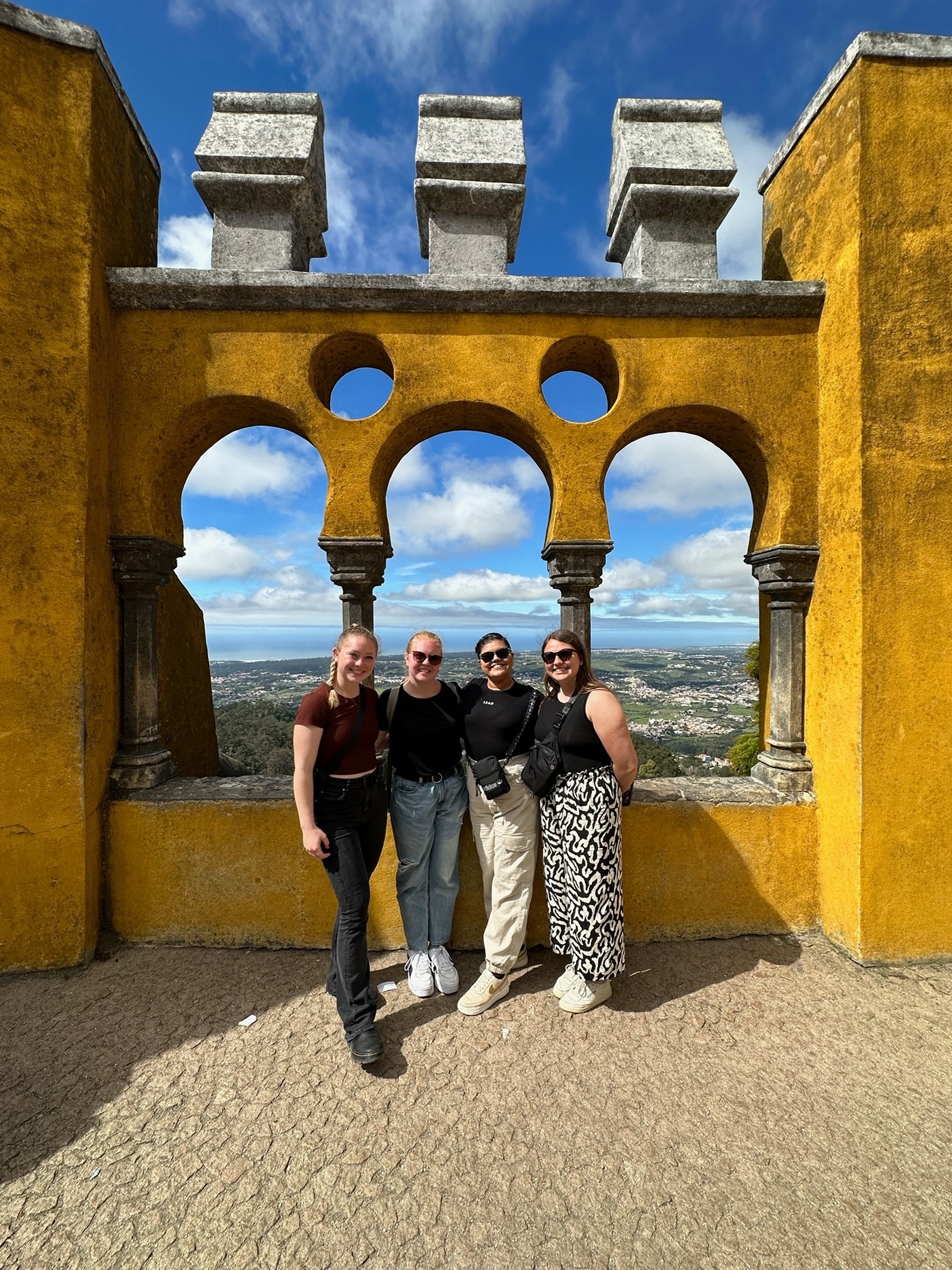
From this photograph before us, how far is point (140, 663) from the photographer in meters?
3.74

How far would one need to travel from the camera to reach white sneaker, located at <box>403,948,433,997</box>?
3.06m

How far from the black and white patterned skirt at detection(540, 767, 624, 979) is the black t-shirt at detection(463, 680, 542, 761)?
347 millimetres

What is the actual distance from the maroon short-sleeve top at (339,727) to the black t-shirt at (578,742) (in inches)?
37.8

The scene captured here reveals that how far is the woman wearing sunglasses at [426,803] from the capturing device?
2.99 metres

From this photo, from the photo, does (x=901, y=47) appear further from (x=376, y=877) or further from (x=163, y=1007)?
(x=163, y=1007)

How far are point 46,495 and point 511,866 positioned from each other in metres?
3.66

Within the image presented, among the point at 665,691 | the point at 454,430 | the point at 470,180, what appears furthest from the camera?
the point at 665,691

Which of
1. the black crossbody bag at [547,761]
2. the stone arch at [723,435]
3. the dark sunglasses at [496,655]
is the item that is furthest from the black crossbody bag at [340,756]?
the stone arch at [723,435]

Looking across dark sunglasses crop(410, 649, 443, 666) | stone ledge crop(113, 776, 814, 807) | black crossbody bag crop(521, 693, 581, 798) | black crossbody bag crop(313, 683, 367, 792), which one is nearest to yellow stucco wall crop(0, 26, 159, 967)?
stone ledge crop(113, 776, 814, 807)

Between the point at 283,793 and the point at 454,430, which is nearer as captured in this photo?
the point at 283,793

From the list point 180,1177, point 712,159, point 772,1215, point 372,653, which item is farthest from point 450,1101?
point 712,159

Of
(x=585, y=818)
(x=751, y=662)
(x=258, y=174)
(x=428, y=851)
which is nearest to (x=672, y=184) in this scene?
(x=258, y=174)

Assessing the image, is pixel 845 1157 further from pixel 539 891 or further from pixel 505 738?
pixel 505 738

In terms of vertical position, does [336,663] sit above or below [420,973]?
above
